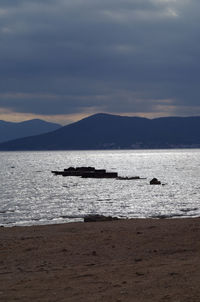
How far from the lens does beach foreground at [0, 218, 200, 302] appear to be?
1092cm

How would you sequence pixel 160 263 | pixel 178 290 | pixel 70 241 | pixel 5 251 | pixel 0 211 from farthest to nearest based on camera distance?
1. pixel 0 211
2. pixel 70 241
3. pixel 5 251
4. pixel 160 263
5. pixel 178 290

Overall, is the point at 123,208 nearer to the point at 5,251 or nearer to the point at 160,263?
the point at 5,251

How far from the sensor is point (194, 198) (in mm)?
53594

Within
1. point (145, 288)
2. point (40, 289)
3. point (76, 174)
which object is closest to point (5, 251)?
point (40, 289)

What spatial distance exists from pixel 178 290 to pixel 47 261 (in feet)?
20.3

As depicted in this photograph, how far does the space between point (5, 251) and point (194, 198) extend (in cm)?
3880

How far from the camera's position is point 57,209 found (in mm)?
44031

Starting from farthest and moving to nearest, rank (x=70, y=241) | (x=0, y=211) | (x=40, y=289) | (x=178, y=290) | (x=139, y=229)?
1. (x=0, y=211)
2. (x=139, y=229)
3. (x=70, y=241)
4. (x=40, y=289)
5. (x=178, y=290)

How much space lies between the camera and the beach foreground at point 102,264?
430 inches

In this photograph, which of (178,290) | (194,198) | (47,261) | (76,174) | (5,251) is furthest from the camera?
(76,174)

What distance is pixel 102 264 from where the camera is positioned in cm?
1462

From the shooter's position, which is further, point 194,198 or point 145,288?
point 194,198

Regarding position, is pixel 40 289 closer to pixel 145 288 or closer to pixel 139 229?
pixel 145 288

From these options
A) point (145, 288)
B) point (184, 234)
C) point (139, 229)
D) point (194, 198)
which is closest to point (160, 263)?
point (145, 288)
